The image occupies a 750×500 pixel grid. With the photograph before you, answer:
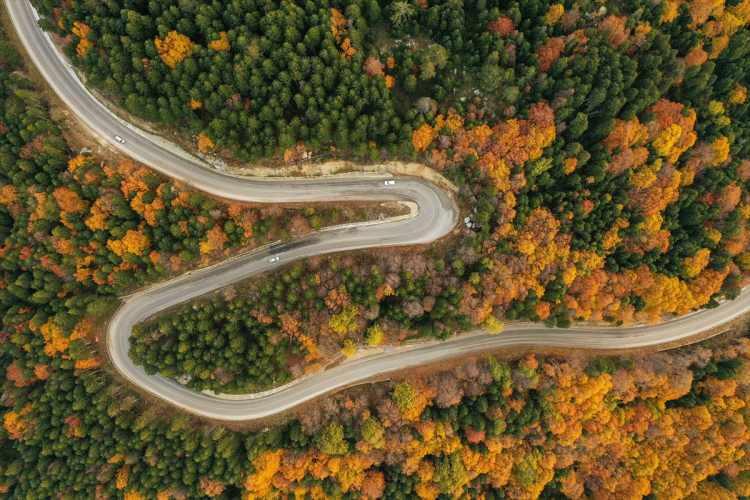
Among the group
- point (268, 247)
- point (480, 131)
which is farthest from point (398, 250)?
point (480, 131)

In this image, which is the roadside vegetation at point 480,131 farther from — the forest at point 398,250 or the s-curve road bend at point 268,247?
the s-curve road bend at point 268,247

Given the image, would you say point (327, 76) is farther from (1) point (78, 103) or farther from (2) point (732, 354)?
(2) point (732, 354)

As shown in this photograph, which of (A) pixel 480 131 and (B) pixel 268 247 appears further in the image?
(B) pixel 268 247

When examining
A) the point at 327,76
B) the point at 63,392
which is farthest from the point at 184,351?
the point at 327,76

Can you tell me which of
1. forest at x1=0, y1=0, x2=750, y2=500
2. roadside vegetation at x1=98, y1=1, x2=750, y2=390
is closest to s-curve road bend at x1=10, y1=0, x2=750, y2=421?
forest at x1=0, y1=0, x2=750, y2=500

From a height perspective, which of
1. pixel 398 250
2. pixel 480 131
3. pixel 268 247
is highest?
pixel 480 131

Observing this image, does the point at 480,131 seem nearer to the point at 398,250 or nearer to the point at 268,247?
the point at 398,250

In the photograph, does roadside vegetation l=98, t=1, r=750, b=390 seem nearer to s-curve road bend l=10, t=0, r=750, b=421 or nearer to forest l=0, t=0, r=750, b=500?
forest l=0, t=0, r=750, b=500

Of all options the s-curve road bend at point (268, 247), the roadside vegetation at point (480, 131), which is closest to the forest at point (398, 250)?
the roadside vegetation at point (480, 131)
